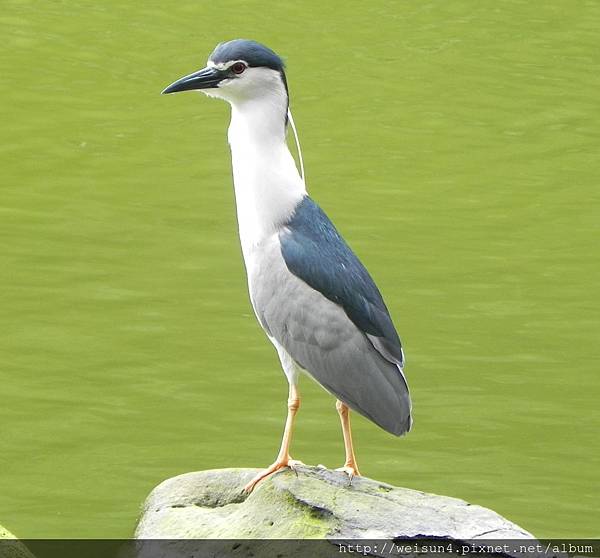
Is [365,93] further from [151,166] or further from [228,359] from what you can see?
[228,359]

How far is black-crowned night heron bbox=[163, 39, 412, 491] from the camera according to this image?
22.1ft

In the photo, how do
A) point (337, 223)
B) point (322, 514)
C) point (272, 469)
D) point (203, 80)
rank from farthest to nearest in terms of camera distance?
point (337, 223)
point (203, 80)
point (272, 469)
point (322, 514)

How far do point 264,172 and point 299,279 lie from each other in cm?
49

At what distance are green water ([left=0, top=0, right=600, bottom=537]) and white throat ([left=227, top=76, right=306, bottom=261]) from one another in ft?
6.17

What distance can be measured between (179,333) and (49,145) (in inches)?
173

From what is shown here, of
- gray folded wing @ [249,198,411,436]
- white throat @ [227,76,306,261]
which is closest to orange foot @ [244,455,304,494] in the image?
gray folded wing @ [249,198,411,436]

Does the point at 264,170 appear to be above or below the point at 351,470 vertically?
above

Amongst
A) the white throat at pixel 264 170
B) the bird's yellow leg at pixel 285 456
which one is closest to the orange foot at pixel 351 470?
the bird's yellow leg at pixel 285 456

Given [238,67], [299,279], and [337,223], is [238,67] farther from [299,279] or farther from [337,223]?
[337,223]

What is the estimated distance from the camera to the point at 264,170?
6832 mm

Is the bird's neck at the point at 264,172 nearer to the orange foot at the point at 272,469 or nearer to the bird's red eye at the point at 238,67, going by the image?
the bird's red eye at the point at 238,67

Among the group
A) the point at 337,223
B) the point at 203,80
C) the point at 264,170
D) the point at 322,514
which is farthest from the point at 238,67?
the point at 337,223

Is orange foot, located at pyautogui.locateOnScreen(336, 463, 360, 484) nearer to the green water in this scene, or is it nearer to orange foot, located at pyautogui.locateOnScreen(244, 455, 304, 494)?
orange foot, located at pyautogui.locateOnScreen(244, 455, 304, 494)

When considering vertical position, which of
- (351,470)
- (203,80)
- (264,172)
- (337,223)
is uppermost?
(203,80)
